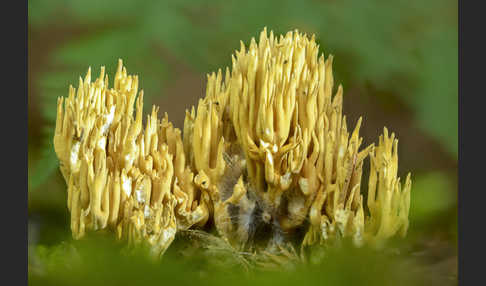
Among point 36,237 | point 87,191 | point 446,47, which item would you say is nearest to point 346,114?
point 446,47

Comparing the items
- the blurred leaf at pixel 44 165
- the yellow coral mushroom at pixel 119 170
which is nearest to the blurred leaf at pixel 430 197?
the yellow coral mushroom at pixel 119 170

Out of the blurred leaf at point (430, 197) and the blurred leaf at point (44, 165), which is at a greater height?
the blurred leaf at point (44, 165)

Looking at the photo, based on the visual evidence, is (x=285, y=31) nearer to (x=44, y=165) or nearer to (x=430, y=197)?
(x=430, y=197)

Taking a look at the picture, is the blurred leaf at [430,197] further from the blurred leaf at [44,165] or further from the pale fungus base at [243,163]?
the blurred leaf at [44,165]

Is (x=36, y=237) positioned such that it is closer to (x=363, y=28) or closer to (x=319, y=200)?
(x=319, y=200)

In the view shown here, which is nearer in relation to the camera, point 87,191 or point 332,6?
point 87,191
